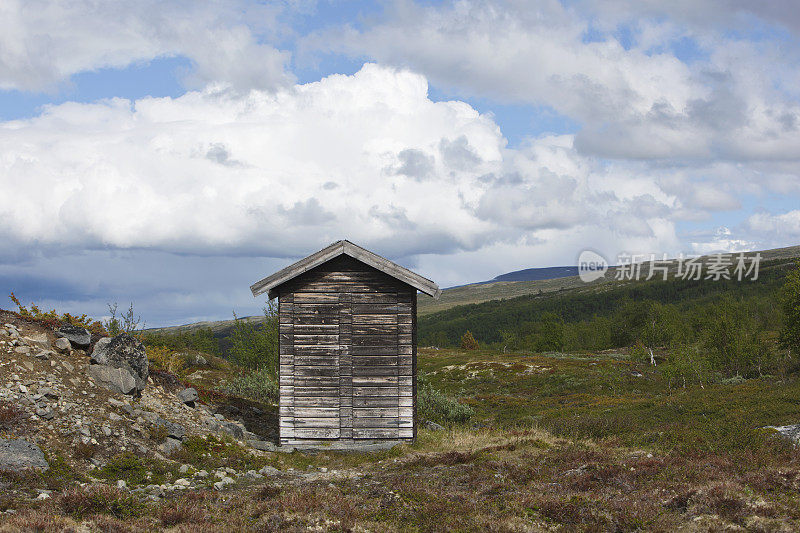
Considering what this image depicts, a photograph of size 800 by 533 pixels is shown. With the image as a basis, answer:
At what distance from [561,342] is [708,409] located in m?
87.1

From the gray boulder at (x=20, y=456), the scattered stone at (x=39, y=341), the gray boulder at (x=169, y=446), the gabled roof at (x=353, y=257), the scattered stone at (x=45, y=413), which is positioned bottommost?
the gray boulder at (x=169, y=446)

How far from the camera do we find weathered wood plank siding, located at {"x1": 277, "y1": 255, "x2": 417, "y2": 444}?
1906 cm

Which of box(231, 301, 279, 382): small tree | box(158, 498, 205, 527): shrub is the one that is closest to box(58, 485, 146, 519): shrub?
box(158, 498, 205, 527): shrub

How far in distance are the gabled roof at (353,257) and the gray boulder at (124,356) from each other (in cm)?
481

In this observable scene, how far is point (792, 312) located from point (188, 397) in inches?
2055

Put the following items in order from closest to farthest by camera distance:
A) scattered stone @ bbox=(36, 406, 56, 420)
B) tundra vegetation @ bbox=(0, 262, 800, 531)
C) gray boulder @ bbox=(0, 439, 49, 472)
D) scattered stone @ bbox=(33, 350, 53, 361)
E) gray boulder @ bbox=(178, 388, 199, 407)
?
1. tundra vegetation @ bbox=(0, 262, 800, 531)
2. gray boulder @ bbox=(0, 439, 49, 472)
3. scattered stone @ bbox=(36, 406, 56, 420)
4. scattered stone @ bbox=(33, 350, 53, 361)
5. gray boulder @ bbox=(178, 388, 199, 407)

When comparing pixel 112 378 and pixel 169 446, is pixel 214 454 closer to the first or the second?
pixel 169 446

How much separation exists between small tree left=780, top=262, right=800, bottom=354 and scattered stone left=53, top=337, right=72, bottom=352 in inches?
2162

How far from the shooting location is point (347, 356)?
19.2 metres

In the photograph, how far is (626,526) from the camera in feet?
31.3

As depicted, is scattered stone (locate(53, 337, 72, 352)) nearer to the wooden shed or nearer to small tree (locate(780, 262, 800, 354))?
the wooden shed

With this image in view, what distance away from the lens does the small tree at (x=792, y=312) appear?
51.1 meters

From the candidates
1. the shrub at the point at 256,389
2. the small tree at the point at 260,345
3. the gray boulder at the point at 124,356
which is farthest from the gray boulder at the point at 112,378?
the small tree at the point at 260,345

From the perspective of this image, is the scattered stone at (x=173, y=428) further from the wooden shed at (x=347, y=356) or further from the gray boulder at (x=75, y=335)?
the gray boulder at (x=75, y=335)
